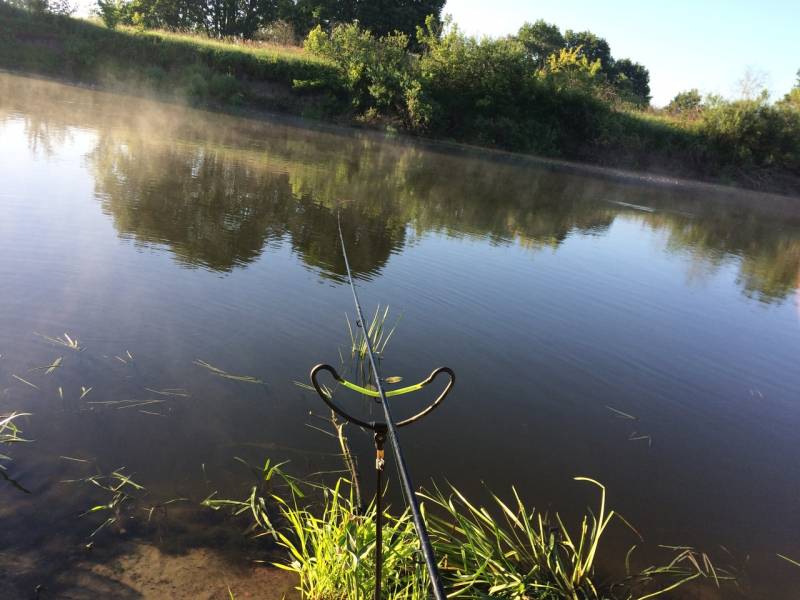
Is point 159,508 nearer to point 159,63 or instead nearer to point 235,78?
point 235,78

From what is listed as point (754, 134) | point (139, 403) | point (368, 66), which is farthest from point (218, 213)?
point (754, 134)

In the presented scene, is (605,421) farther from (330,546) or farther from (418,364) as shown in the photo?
(330,546)

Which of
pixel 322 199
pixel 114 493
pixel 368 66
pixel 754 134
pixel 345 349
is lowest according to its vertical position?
pixel 114 493

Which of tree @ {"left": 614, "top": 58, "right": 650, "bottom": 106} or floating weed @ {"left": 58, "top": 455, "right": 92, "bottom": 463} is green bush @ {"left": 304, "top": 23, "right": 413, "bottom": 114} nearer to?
floating weed @ {"left": 58, "top": 455, "right": 92, "bottom": 463}

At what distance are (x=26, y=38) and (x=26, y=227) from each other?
29.5 m

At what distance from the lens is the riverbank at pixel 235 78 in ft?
94.5

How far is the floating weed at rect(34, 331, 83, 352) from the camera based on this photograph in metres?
4.34

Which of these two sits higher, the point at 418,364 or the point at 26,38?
the point at 26,38

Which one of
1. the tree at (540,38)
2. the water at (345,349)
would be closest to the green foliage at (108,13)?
the water at (345,349)

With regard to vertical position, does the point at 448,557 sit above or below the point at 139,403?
above

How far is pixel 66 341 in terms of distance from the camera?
441 cm

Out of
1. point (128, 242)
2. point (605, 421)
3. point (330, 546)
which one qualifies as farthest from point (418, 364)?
point (128, 242)

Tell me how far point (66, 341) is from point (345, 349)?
221 cm

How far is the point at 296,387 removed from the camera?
4.37 meters
